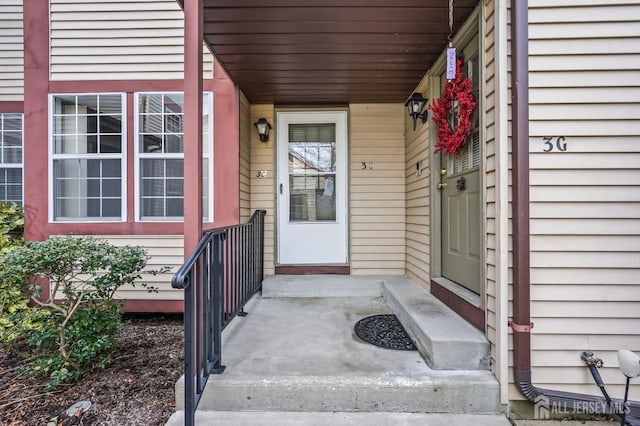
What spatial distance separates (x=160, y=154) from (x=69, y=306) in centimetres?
185

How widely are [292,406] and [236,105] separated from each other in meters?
2.95

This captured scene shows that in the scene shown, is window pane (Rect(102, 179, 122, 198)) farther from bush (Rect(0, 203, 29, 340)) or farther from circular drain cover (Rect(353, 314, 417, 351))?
circular drain cover (Rect(353, 314, 417, 351))

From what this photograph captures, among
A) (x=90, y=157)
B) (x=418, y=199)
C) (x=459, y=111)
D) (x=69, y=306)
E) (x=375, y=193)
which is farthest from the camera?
(x=375, y=193)

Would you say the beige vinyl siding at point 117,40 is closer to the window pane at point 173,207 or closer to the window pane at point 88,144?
the window pane at point 88,144

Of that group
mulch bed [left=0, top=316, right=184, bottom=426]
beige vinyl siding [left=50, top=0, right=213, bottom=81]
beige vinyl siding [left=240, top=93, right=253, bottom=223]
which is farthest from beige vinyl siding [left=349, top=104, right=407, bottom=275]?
mulch bed [left=0, top=316, right=184, bottom=426]

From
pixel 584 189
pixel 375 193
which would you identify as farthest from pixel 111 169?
pixel 584 189

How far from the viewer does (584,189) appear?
183cm

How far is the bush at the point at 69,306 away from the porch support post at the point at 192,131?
1015 millimetres

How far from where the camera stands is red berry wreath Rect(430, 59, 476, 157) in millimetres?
2369

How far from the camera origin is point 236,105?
351cm

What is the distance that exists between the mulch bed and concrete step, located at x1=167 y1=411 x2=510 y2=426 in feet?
1.10

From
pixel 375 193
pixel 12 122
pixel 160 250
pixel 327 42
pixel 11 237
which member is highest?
pixel 327 42

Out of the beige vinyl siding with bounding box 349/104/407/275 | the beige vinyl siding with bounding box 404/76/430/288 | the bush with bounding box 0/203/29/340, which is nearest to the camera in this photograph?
the bush with bounding box 0/203/29/340

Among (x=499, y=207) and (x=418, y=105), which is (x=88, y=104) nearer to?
(x=418, y=105)
